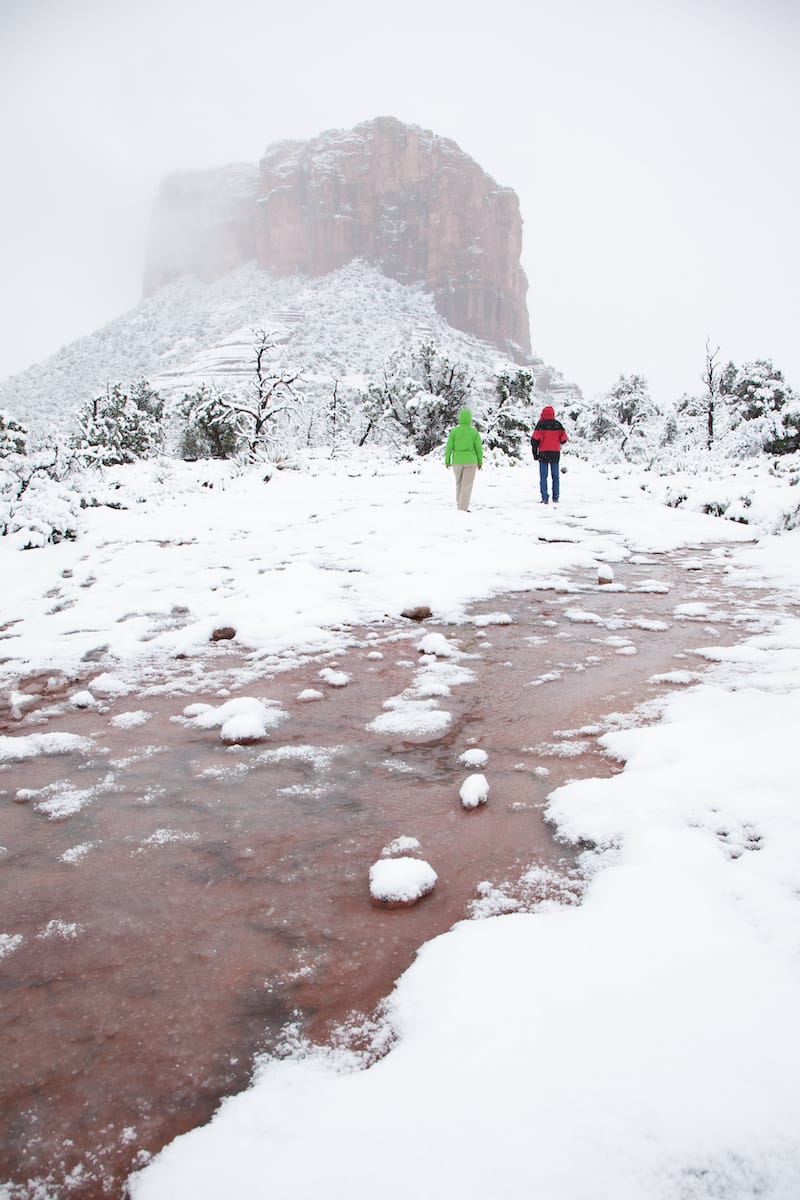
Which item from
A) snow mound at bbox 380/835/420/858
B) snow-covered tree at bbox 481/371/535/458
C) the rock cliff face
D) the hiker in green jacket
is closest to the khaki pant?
the hiker in green jacket

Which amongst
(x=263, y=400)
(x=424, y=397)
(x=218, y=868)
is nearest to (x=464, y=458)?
(x=218, y=868)

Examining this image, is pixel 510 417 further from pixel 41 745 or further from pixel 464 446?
pixel 41 745

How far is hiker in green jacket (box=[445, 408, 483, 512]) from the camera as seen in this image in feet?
30.5

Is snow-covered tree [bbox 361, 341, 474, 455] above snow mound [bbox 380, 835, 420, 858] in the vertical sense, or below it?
above

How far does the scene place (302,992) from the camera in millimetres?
1377

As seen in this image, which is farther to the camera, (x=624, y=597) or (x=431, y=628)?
(x=624, y=597)

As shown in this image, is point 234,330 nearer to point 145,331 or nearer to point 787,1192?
point 145,331

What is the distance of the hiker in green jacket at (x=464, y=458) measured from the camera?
9.30 metres

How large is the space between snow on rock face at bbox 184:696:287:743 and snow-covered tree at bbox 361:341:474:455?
2217cm

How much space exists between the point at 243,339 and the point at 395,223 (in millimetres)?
73238

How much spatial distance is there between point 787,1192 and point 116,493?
12.1 metres

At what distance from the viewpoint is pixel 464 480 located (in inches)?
368

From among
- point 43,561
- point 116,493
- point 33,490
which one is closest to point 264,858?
point 43,561

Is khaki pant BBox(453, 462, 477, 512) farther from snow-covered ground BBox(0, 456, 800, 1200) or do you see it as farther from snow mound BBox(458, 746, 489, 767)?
snow mound BBox(458, 746, 489, 767)
